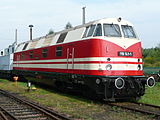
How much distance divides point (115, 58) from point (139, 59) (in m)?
1.38

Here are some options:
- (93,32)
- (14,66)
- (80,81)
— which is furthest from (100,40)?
(14,66)

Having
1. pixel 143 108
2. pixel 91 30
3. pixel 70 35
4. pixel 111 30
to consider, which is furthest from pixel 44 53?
pixel 143 108

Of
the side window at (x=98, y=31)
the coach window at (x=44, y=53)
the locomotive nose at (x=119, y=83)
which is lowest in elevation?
the locomotive nose at (x=119, y=83)

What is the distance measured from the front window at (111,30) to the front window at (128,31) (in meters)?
0.33

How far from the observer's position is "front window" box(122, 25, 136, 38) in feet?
38.1

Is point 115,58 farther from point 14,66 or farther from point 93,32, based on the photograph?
point 14,66

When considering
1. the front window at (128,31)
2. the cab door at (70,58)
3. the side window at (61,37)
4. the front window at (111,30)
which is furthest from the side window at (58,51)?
the front window at (128,31)

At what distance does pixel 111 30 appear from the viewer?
37.2ft

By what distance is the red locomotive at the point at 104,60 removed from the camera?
1060 centimetres

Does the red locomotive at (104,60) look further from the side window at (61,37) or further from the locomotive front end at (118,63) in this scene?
the side window at (61,37)

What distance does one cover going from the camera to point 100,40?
10.7 m

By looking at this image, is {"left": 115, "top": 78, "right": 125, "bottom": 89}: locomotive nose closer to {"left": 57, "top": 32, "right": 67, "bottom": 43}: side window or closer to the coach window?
{"left": 57, "top": 32, "right": 67, "bottom": 43}: side window

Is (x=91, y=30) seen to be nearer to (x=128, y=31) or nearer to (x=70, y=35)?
(x=128, y=31)

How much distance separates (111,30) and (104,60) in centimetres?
159
